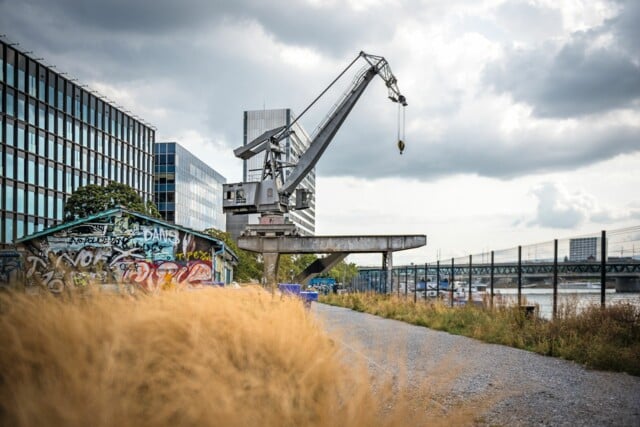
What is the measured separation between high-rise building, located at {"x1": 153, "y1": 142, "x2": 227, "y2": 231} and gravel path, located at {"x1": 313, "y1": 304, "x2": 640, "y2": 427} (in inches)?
3567

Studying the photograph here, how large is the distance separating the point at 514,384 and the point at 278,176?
35909 mm

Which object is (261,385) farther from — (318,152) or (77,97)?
(77,97)

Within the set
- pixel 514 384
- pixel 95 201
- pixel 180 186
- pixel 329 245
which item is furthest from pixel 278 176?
pixel 180 186

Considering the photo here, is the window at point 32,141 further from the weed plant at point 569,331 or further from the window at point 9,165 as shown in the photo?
the weed plant at point 569,331

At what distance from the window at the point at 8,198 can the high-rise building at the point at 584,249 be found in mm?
63454

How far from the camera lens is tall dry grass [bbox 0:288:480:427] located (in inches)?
143

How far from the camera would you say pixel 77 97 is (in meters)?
82.2

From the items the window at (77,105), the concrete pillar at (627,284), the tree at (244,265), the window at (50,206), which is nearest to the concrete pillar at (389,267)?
the concrete pillar at (627,284)

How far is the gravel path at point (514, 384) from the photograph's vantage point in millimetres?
6777

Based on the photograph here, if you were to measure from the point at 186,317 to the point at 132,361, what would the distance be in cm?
93

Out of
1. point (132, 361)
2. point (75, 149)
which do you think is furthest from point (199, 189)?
point (132, 361)

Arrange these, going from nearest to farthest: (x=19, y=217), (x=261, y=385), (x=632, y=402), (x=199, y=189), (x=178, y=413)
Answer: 1. (x=178, y=413)
2. (x=261, y=385)
3. (x=632, y=402)
4. (x=19, y=217)
5. (x=199, y=189)

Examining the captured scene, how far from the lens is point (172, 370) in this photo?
183 inches

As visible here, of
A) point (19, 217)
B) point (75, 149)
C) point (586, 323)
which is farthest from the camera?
point (75, 149)
